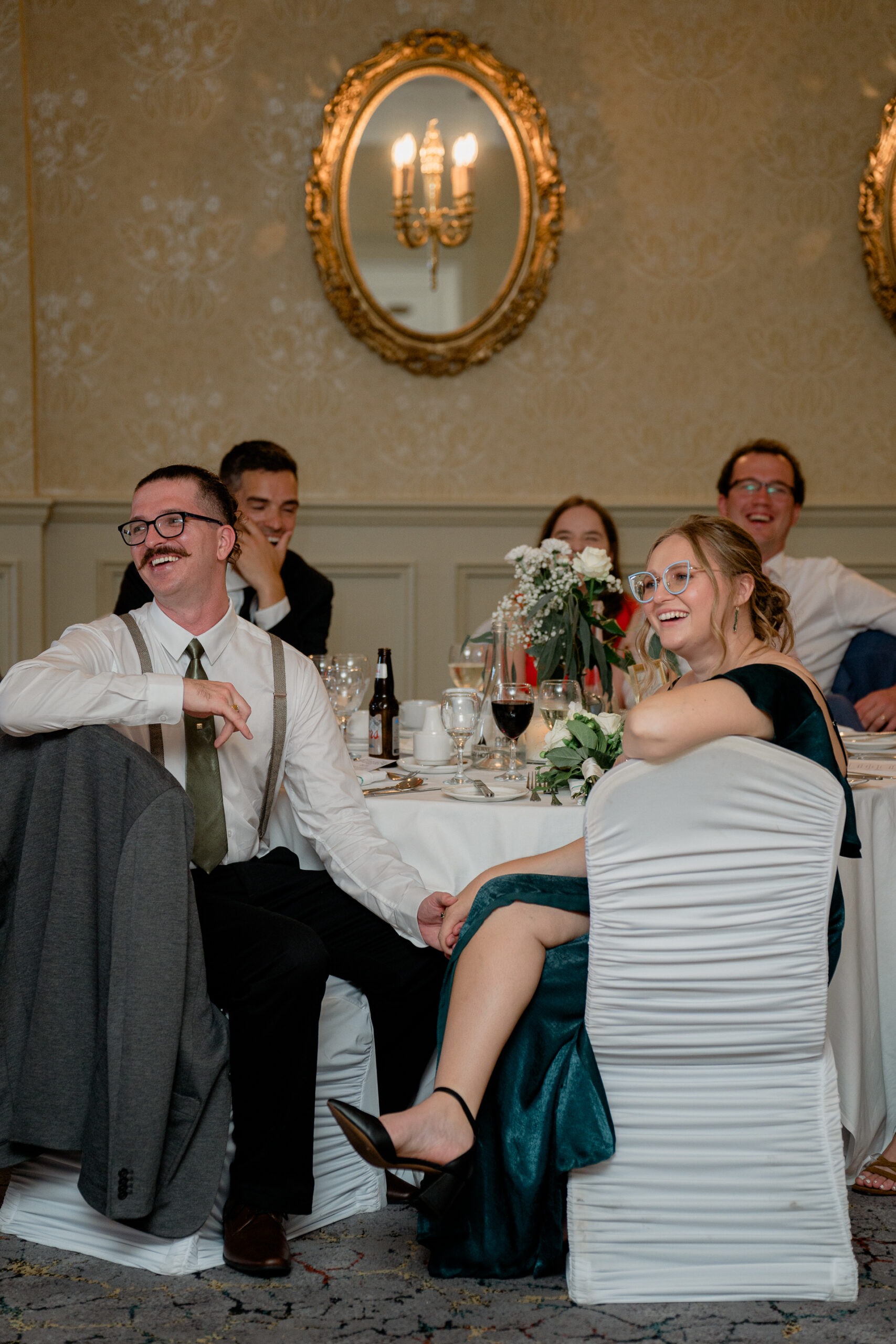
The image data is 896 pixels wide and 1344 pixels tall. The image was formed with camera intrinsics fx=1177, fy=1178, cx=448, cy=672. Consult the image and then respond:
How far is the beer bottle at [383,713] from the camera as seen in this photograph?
2.71 meters

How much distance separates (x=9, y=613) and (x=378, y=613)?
1.47m

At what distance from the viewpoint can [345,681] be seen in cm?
265

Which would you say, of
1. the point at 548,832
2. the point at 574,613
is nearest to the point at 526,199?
the point at 574,613

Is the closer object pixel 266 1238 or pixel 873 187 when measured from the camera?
pixel 266 1238

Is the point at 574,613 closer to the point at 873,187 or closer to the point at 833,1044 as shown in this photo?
the point at 833,1044

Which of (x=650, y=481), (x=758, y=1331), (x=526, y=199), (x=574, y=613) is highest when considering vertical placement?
(x=526, y=199)

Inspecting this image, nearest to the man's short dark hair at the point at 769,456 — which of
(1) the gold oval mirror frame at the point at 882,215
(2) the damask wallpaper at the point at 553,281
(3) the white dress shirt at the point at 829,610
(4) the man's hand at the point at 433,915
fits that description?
(3) the white dress shirt at the point at 829,610

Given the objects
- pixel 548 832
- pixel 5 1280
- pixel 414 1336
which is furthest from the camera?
pixel 548 832

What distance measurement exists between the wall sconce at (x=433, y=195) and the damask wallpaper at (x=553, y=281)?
1.21 feet

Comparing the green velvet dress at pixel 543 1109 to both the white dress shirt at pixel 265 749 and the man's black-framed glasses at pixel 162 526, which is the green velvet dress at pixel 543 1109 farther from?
the man's black-framed glasses at pixel 162 526

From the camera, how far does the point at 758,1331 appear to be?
5.54 feet

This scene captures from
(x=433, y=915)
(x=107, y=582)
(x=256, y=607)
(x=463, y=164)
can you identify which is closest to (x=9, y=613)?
(x=107, y=582)

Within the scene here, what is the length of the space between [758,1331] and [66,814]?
4.11 ft

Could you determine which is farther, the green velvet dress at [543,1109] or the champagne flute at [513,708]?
the champagne flute at [513,708]
